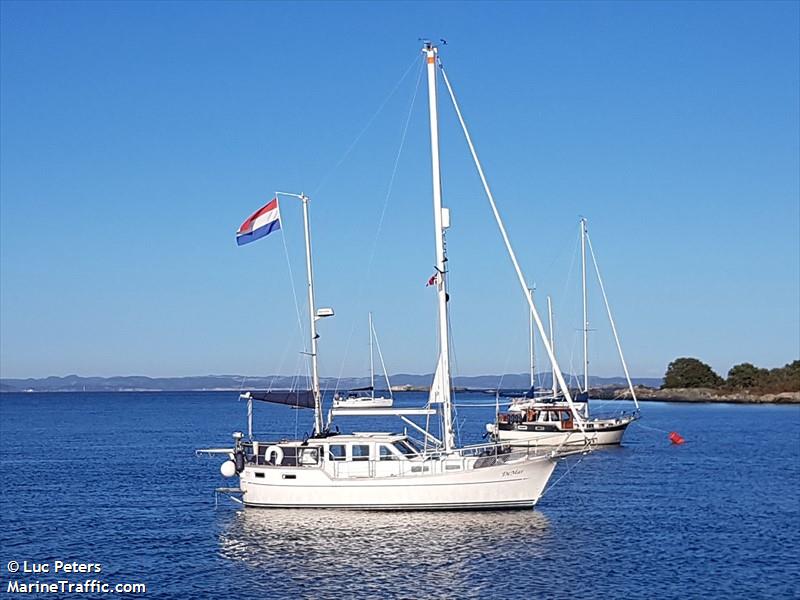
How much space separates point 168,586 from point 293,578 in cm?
358

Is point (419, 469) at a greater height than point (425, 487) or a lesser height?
greater

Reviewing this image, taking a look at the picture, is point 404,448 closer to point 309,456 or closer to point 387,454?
point 387,454

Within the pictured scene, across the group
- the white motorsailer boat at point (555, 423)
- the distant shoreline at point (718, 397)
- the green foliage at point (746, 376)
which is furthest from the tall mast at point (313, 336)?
the green foliage at point (746, 376)

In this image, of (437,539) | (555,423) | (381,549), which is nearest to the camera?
(381,549)

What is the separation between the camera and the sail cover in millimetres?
43094

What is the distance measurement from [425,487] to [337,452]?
3694 millimetres

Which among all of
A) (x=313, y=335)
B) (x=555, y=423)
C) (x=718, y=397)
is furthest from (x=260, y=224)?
(x=718, y=397)

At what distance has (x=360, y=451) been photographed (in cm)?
3872

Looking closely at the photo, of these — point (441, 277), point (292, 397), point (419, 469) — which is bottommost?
point (419, 469)

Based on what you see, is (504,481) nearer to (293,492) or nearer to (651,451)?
(293,492)

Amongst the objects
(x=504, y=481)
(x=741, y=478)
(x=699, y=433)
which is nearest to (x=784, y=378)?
(x=699, y=433)

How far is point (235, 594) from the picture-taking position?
27641 millimetres

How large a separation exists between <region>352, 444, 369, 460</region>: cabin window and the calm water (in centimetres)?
233

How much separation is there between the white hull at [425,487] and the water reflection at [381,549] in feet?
1.36
